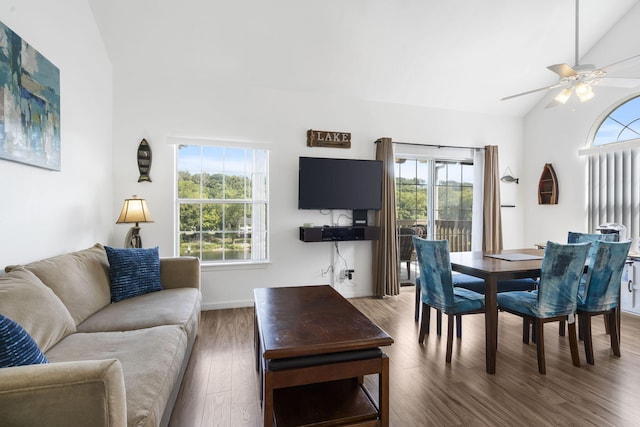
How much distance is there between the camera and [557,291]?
2344 mm

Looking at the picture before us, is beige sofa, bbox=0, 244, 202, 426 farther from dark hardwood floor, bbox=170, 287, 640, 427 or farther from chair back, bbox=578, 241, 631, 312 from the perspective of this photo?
chair back, bbox=578, 241, 631, 312

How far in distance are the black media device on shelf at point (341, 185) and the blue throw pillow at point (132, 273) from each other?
71.8 inches

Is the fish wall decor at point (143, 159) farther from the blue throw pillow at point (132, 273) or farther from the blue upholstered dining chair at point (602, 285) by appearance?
the blue upholstered dining chair at point (602, 285)

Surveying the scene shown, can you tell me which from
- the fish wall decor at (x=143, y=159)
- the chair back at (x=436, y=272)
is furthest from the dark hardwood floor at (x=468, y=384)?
the fish wall decor at (x=143, y=159)

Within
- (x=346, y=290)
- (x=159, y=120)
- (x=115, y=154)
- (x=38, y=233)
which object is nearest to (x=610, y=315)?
(x=346, y=290)

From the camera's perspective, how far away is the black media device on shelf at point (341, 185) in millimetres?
4016

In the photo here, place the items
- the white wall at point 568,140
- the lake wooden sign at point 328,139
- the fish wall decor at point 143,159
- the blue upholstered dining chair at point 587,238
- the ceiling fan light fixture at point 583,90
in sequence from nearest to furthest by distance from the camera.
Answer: the ceiling fan light fixture at point 583,90 → the blue upholstered dining chair at point 587,238 → the fish wall decor at point 143,159 → the white wall at point 568,140 → the lake wooden sign at point 328,139

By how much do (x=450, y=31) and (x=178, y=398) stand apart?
4.37 m

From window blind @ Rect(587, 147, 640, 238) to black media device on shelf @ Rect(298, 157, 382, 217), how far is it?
284cm

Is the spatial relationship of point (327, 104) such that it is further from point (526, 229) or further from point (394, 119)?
point (526, 229)

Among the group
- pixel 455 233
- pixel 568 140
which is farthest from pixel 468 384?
pixel 568 140

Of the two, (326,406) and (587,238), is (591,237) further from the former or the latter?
(326,406)

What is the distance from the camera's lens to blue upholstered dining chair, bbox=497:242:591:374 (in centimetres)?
229

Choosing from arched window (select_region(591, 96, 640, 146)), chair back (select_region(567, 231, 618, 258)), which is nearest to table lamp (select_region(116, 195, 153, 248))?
chair back (select_region(567, 231, 618, 258))
